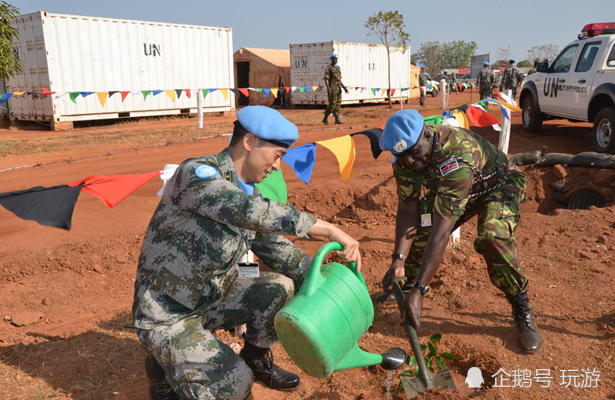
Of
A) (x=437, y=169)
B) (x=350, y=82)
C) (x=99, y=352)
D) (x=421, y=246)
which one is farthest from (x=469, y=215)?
(x=350, y=82)

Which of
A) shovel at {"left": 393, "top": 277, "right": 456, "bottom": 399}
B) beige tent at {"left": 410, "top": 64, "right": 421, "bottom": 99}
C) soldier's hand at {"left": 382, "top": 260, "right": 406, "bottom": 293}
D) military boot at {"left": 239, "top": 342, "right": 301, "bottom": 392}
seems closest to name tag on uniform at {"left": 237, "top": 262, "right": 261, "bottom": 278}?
military boot at {"left": 239, "top": 342, "right": 301, "bottom": 392}

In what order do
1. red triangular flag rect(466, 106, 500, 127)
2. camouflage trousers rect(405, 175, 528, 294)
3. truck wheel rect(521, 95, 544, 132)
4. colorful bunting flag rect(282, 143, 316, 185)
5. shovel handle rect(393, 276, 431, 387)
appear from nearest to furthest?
shovel handle rect(393, 276, 431, 387)
camouflage trousers rect(405, 175, 528, 294)
colorful bunting flag rect(282, 143, 316, 185)
red triangular flag rect(466, 106, 500, 127)
truck wheel rect(521, 95, 544, 132)

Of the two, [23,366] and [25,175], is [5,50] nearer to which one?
[25,175]

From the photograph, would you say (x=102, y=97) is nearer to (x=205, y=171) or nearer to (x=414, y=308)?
(x=205, y=171)

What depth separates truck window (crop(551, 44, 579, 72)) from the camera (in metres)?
9.55

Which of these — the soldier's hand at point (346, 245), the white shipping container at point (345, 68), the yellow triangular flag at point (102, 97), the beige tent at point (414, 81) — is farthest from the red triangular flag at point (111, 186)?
the beige tent at point (414, 81)

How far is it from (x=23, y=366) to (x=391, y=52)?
22.4 meters

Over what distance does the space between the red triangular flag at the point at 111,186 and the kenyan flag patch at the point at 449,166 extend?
1753 mm

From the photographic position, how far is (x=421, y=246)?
3680 mm

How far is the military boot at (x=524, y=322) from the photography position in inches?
129

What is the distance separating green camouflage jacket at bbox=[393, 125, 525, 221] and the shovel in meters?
0.57

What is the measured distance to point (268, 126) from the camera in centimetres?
230

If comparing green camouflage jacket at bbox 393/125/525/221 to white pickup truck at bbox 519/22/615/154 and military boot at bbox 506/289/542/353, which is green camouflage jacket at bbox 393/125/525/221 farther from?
white pickup truck at bbox 519/22/615/154

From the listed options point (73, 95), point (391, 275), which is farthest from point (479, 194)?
point (73, 95)
